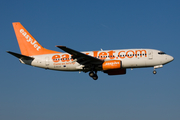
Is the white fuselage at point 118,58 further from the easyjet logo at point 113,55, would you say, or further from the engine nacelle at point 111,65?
Answer: the engine nacelle at point 111,65

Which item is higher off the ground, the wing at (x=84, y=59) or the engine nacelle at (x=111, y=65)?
the wing at (x=84, y=59)

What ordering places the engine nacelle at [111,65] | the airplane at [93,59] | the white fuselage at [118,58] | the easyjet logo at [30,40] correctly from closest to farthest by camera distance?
the engine nacelle at [111,65], the airplane at [93,59], the white fuselage at [118,58], the easyjet logo at [30,40]

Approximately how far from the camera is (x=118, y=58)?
1679 inches

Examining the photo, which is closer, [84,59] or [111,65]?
[111,65]

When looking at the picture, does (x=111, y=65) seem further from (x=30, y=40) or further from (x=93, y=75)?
(x=30, y=40)

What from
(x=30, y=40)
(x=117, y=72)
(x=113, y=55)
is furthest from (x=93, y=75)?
(x=30, y=40)

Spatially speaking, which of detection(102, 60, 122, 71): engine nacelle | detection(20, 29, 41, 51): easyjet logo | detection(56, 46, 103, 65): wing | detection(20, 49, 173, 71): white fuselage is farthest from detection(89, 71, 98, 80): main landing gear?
detection(20, 29, 41, 51): easyjet logo

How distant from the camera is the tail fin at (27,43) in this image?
47.5m

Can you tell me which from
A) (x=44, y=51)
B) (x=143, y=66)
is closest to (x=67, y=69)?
(x=44, y=51)

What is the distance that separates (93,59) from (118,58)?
12.7ft

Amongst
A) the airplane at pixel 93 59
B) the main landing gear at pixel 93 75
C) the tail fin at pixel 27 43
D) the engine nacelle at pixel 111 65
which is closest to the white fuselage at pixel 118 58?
the airplane at pixel 93 59

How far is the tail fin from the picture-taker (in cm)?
4753

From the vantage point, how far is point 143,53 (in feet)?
140

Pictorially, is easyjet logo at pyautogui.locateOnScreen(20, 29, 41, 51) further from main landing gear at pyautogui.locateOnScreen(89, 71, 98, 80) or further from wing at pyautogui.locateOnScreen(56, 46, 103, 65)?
main landing gear at pyautogui.locateOnScreen(89, 71, 98, 80)
